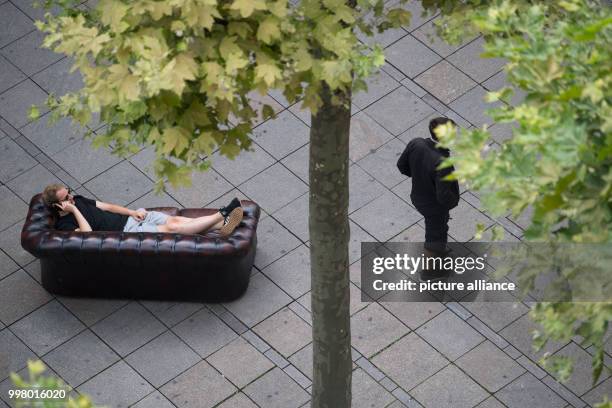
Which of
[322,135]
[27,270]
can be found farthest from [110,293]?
[322,135]

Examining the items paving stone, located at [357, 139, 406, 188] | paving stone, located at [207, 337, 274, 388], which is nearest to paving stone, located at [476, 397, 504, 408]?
paving stone, located at [207, 337, 274, 388]

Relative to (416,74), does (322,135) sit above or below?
above

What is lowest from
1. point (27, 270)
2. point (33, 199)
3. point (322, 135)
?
point (27, 270)

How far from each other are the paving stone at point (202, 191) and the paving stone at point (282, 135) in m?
0.64

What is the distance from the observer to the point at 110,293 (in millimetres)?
10703

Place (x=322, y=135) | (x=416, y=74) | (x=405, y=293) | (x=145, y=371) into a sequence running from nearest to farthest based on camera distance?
(x=322, y=135), (x=145, y=371), (x=405, y=293), (x=416, y=74)

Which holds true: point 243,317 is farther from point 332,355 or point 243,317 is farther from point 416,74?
point 416,74

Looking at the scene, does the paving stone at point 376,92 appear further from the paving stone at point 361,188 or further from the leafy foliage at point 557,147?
the leafy foliage at point 557,147

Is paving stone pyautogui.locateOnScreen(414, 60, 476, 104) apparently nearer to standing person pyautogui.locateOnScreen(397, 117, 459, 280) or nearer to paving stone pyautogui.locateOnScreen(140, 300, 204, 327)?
standing person pyautogui.locateOnScreen(397, 117, 459, 280)

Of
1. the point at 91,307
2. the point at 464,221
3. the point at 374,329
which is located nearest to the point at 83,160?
the point at 91,307

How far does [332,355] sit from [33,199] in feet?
11.9

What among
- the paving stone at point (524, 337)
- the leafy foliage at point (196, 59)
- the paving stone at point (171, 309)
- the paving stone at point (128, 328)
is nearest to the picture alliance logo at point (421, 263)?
the paving stone at point (524, 337)

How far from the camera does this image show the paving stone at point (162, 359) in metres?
10.1

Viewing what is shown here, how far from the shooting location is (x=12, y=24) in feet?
43.8
